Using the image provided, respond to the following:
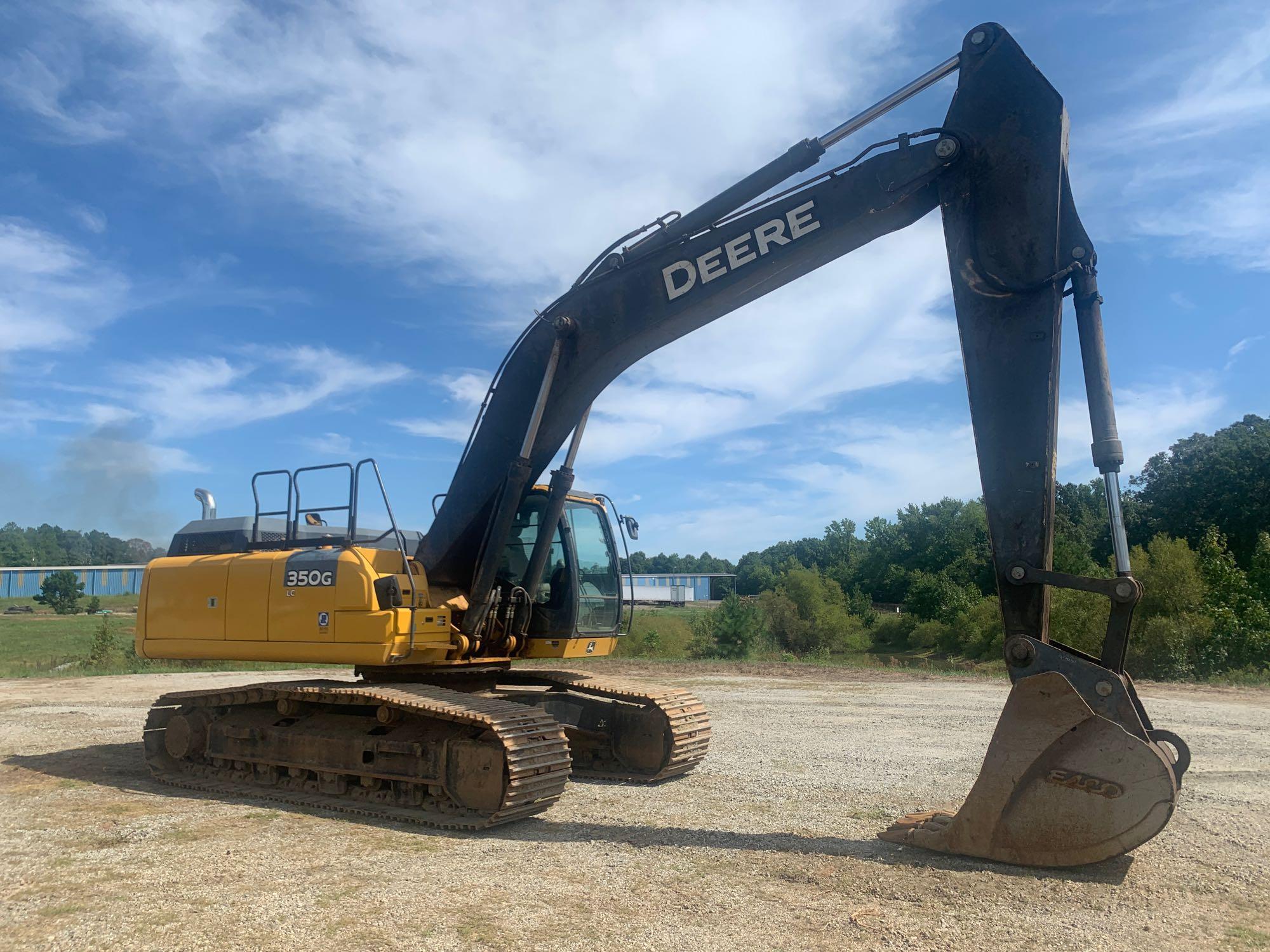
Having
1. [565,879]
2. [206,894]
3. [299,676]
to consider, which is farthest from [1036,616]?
[299,676]

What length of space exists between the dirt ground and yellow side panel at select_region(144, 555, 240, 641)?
4.71 feet

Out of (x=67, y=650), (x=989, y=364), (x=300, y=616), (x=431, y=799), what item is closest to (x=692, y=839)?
(x=431, y=799)

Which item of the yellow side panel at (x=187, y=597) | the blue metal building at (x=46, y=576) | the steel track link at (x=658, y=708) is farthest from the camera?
the blue metal building at (x=46, y=576)

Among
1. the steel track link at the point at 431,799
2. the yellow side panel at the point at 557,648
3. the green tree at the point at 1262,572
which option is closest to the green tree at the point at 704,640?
the green tree at the point at 1262,572

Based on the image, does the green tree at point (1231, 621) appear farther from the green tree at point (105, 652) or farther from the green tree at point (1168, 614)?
the green tree at point (105, 652)

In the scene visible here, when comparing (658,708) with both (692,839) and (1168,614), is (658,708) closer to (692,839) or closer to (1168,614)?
(692,839)

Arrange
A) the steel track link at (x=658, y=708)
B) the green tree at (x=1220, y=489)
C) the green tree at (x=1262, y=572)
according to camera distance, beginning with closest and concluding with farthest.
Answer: the steel track link at (x=658, y=708)
the green tree at (x=1262, y=572)
the green tree at (x=1220, y=489)

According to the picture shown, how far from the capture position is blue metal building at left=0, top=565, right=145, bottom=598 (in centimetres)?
7162

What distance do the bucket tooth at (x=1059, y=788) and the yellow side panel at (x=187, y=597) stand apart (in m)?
6.71

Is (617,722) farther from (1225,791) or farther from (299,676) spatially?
(299,676)

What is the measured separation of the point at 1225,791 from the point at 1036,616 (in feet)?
12.7

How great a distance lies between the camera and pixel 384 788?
7.62 metres

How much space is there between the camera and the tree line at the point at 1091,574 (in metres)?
24.5

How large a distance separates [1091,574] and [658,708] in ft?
102
